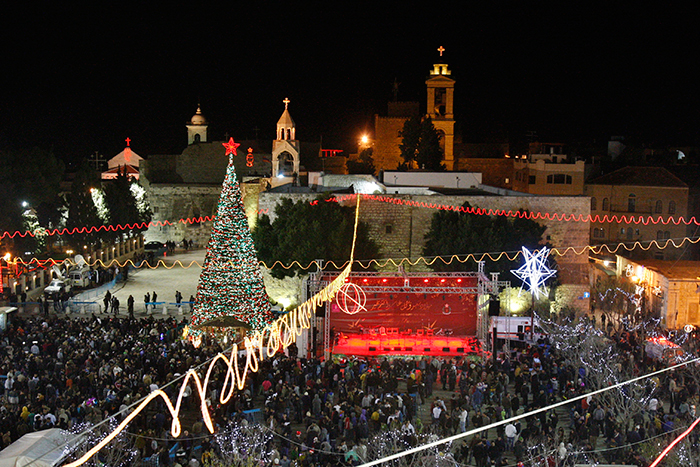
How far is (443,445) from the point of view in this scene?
10.7 m

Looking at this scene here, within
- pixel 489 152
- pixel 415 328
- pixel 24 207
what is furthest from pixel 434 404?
pixel 489 152

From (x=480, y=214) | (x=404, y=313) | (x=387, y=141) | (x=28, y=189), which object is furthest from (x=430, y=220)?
(x=28, y=189)

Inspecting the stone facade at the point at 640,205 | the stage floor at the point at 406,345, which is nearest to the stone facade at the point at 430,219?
the stage floor at the point at 406,345

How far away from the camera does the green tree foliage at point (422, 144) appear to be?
112 ft

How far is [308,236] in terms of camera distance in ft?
78.0

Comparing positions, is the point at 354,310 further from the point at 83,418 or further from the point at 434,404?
the point at 83,418

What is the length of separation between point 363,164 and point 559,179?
10195 mm

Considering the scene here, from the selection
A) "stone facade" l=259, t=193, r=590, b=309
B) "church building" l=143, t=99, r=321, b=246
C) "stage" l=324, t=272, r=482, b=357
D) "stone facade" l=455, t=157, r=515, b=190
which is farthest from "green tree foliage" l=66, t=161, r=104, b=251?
"stone facade" l=455, t=157, r=515, b=190

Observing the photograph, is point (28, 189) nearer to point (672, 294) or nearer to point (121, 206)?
point (121, 206)

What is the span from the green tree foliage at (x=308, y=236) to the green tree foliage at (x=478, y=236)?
2.53 metres

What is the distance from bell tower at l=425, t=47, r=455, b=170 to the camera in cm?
3612

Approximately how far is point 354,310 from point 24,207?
1854 cm

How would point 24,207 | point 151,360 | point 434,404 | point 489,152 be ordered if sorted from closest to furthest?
point 434,404
point 151,360
point 24,207
point 489,152

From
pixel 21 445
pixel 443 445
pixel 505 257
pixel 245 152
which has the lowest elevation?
pixel 443 445
